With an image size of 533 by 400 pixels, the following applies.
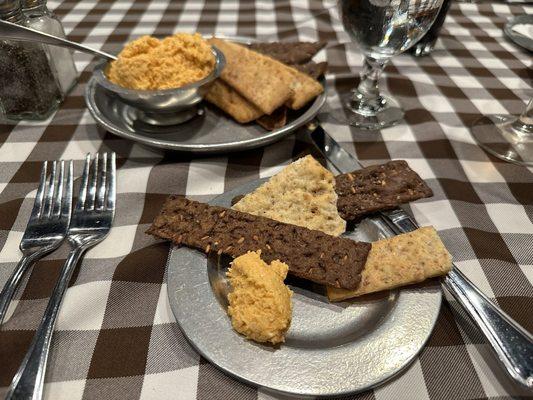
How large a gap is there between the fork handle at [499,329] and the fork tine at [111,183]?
86 centimetres

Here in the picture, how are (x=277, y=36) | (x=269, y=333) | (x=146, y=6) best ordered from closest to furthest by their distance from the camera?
(x=269, y=333)
(x=277, y=36)
(x=146, y=6)

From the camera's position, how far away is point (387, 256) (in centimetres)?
85

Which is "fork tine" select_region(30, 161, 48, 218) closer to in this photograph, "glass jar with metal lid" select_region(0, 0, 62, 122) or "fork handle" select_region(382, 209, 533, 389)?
"glass jar with metal lid" select_region(0, 0, 62, 122)

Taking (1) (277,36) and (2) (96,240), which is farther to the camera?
(1) (277,36)

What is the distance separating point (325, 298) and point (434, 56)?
160cm

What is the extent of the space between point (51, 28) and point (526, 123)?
1.76m

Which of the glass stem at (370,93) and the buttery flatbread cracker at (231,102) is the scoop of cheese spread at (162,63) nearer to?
the buttery flatbread cracker at (231,102)

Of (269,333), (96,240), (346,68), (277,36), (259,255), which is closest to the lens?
(269,333)

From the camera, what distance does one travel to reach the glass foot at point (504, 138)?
136 cm

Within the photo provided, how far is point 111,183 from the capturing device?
1.15 m

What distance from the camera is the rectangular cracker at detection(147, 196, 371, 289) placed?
83cm

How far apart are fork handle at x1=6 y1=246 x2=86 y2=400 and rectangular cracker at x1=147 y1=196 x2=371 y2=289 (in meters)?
0.23

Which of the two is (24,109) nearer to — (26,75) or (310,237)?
(26,75)

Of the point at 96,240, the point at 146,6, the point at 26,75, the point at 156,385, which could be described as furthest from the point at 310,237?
the point at 146,6
